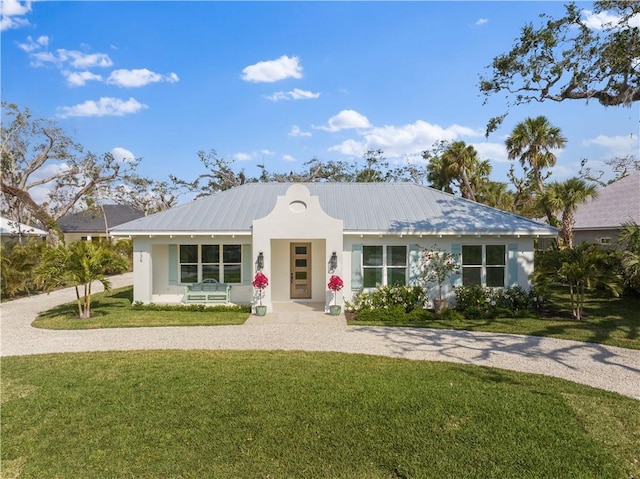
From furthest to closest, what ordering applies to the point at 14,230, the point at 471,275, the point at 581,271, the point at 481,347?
the point at 14,230, the point at 471,275, the point at 581,271, the point at 481,347

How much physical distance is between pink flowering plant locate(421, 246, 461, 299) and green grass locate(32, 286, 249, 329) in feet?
21.5

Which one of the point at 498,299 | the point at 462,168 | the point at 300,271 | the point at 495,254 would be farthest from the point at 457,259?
the point at 462,168

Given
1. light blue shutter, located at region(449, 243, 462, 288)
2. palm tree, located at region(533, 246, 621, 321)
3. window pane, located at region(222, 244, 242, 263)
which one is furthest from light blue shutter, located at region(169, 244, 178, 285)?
palm tree, located at region(533, 246, 621, 321)

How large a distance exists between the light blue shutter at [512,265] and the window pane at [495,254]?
243mm

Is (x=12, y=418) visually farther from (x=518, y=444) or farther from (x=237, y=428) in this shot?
(x=518, y=444)

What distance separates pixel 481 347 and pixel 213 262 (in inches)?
396

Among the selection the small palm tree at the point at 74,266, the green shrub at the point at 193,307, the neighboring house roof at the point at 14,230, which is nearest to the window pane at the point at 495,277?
the green shrub at the point at 193,307

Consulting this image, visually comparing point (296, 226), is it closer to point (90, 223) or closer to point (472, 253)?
point (472, 253)

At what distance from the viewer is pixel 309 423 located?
557 cm

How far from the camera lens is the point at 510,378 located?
737 cm

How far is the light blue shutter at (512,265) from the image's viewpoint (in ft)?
47.2

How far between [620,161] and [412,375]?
42192 millimetres

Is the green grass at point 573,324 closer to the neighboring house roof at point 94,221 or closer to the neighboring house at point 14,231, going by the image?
the neighboring house at point 14,231

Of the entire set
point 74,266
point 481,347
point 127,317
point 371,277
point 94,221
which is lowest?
point 481,347
